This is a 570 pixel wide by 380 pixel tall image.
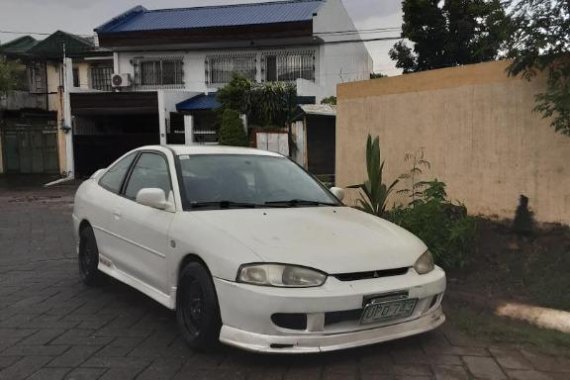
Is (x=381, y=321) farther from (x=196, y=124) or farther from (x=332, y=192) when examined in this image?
(x=196, y=124)

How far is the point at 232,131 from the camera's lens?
18.2 m

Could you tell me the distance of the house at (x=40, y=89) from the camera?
79.8 feet

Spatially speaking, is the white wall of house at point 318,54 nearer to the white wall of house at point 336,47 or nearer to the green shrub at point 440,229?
the white wall of house at point 336,47

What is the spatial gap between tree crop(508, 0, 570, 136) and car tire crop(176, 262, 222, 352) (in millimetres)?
3745

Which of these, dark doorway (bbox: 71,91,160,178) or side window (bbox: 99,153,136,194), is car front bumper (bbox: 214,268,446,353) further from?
dark doorway (bbox: 71,91,160,178)

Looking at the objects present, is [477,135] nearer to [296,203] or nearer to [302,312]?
[296,203]

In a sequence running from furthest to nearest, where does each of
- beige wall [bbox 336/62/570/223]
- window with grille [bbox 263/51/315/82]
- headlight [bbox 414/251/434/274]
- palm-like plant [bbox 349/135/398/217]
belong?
window with grille [bbox 263/51/315/82]
palm-like plant [bbox 349/135/398/217]
beige wall [bbox 336/62/570/223]
headlight [bbox 414/251/434/274]

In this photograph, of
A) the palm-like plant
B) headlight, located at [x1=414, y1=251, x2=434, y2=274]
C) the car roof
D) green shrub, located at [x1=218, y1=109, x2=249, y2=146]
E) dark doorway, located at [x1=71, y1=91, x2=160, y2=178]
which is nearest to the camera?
headlight, located at [x1=414, y1=251, x2=434, y2=274]

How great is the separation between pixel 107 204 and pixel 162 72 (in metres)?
21.3

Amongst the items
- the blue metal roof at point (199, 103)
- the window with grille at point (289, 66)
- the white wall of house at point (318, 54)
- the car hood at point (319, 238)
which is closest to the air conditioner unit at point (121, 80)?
the white wall of house at point (318, 54)

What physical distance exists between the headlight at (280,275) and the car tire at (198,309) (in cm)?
33

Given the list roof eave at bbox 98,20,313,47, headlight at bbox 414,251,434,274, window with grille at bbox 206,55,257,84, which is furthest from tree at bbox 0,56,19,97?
headlight at bbox 414,251,434,274

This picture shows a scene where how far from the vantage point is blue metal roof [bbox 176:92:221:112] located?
22.4 m

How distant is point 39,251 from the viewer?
8109mm
